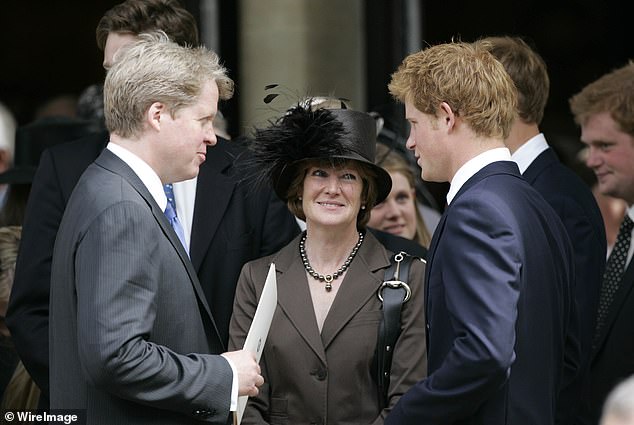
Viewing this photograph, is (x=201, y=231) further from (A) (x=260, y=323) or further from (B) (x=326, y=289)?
(A) (x=260, y=323)

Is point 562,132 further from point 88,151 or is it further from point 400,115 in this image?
point 88,151

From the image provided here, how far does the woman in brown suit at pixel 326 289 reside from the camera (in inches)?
144

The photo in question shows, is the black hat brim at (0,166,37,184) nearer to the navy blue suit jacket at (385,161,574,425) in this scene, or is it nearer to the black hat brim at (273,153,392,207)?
the black hat brim at (273,153,392,207)

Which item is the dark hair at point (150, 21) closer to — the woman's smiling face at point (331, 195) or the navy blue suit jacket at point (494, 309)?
the woman's smiling face at point (331, 195)

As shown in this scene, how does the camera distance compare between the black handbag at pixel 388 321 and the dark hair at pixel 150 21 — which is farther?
the dark hair at pixel 150 21

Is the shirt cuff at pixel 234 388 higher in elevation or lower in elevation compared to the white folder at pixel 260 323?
lower

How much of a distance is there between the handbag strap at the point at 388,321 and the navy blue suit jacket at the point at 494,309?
1.36 feet

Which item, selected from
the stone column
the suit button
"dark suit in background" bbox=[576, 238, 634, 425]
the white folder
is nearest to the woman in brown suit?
Answer: the suit button

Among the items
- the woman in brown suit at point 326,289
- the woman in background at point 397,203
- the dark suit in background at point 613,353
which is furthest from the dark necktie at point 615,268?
the woman in brown suit at point 326,289

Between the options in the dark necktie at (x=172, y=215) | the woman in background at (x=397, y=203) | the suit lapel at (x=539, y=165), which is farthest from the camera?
the woman in background at (x=397, y=203)

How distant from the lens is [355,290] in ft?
12.3

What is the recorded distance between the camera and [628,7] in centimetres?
736

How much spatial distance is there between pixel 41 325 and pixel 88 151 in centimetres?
63

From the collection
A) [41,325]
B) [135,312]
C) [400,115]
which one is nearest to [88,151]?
[41,325]
